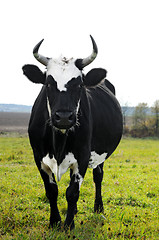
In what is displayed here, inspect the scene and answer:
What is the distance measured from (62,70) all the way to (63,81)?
0.21 meters

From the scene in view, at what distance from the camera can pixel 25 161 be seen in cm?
1327

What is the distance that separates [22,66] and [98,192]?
10.4 feet

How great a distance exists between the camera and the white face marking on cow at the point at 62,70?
12.7 feet

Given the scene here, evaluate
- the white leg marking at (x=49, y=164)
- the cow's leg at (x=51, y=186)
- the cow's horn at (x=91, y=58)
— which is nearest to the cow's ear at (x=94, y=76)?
the cow's horn at (x=91, y=58)

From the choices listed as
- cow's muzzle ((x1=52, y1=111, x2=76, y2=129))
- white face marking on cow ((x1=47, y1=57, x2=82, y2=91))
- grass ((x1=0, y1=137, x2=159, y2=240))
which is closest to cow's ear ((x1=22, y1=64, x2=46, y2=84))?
white face marking on cow ((x1=47, y1=57, x2=82, y2=91))

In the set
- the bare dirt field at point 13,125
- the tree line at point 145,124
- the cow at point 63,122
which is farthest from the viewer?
the bare dirt field at point 13,125

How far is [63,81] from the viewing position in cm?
386

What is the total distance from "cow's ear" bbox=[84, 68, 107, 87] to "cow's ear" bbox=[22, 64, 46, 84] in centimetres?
70

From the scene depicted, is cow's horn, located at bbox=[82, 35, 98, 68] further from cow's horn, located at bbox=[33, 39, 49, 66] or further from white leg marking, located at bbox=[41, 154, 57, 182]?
white leg marking, located at bbox=[41, 154, 57, 182]

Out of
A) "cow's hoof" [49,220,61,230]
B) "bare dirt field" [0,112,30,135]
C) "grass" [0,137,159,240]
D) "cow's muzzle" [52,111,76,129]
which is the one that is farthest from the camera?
"bare dirt field" [0,112,30,135]

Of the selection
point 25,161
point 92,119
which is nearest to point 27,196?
point 92,119

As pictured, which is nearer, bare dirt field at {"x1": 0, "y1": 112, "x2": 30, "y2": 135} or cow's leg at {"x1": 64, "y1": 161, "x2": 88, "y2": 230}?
cow's leg at {"x1": 64, "y1": 161, "x2": 88, "y2": 230}

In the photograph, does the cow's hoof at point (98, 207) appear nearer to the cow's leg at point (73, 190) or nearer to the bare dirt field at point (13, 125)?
the cow's leg at point (73, 190)

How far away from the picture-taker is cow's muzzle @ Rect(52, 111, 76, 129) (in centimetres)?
350
